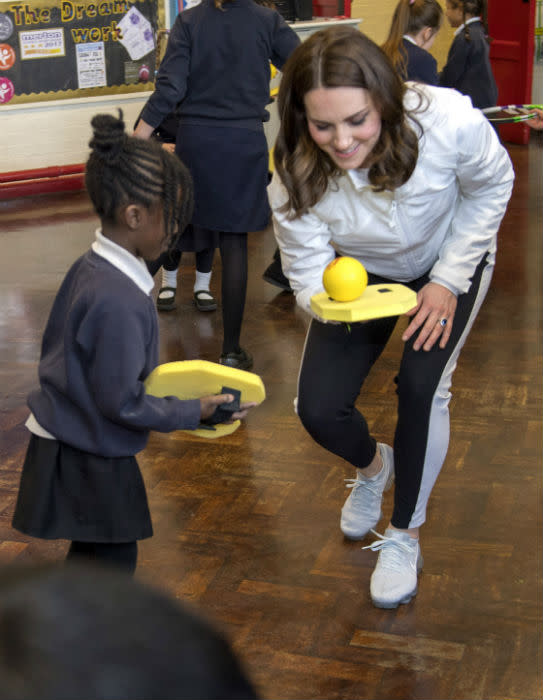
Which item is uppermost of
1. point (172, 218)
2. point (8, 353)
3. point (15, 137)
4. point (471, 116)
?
point (471, 116)

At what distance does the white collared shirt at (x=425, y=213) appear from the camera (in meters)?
1.93

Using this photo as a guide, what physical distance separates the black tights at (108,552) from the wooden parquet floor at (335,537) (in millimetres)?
338

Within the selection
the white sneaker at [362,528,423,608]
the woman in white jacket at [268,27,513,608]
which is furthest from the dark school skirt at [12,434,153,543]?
the white sneaker at [362,528,423,608]

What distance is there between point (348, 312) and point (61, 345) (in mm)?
544

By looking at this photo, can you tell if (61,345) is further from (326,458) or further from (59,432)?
(326,458)

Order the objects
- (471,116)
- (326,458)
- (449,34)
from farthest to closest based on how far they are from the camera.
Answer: (449,34), (326,458), (471,116)

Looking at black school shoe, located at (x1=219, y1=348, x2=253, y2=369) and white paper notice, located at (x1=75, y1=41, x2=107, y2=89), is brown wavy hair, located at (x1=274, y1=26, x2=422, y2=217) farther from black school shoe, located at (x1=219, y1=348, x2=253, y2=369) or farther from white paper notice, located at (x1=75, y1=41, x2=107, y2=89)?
white paper notice, located at (x1=75, y1=41, x2=107, y2=89)

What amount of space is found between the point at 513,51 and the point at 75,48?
3668 millimetres

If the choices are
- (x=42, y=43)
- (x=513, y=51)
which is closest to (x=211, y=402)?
(x=42, y=43)

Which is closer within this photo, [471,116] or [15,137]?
[471,116]

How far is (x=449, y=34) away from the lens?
9133 millimetres

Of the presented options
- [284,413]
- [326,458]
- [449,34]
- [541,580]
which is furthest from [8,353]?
[449,34]

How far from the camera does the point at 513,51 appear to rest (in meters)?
7.91

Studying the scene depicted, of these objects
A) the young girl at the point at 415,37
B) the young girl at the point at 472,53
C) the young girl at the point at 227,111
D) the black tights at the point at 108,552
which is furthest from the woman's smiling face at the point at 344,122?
the young girl at the point at 472,53
